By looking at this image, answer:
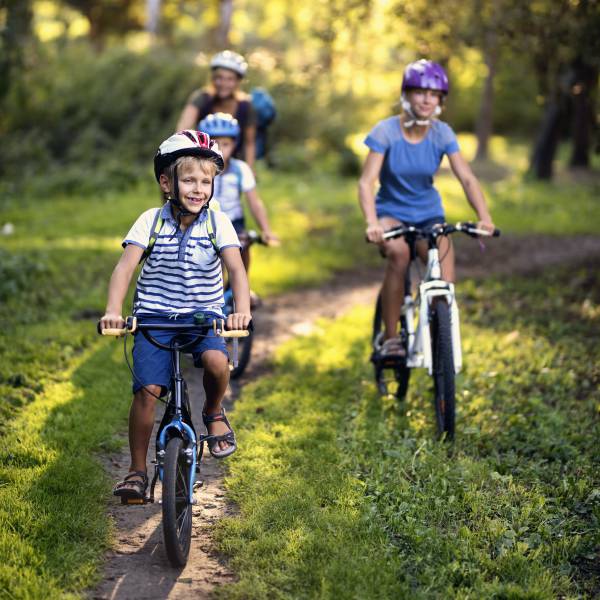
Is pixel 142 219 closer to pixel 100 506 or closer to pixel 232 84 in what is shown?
pixel 100 506

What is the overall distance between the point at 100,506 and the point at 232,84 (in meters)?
4.51

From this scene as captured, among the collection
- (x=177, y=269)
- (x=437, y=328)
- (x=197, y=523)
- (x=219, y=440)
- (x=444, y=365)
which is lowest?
(x=197, y=523)

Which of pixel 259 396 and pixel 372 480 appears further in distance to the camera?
pixel 259 396

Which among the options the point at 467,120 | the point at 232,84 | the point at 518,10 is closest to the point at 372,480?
the point at 232,84

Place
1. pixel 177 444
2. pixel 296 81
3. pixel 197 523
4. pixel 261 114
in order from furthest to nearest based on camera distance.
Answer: pixel 296 81 < pixel 261 114 < pixel 197 523 < pixel 177 444

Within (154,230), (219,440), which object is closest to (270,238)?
(154,230)

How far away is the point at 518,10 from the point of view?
34.0 ft

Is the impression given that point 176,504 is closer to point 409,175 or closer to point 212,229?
point 212,229

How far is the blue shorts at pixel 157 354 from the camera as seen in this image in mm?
4434

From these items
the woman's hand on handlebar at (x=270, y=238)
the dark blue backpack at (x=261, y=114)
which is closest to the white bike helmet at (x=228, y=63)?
the dark blue backpack at (x=261, y=114)

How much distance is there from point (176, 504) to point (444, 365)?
2186 millimetres

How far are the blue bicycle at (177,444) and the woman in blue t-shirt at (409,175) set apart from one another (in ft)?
6.56

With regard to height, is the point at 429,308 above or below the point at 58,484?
above

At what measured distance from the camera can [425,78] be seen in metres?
6.03
